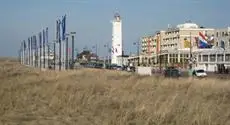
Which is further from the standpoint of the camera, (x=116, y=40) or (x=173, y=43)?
(x=173, y=43)

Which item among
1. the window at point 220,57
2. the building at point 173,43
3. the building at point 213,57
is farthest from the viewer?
the building at point 173,43

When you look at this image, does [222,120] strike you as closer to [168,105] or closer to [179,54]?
[168,105]

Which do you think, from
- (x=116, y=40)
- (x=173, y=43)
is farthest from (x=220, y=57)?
(x=173, y=43)

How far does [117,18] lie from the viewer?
477ft

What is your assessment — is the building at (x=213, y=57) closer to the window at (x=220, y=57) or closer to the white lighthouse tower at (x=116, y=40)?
the window at (x=220, y=57)

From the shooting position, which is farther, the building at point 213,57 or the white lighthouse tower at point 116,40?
the white lighthouse tower at point 116,40

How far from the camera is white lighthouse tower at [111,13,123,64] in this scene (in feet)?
463

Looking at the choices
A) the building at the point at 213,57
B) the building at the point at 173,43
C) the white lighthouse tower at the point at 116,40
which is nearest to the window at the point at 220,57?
the building at the point at 213,57

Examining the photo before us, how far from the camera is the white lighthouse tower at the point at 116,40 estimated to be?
141250 millimetres

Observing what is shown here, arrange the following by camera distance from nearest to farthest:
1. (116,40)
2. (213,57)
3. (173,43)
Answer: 1. (213,57)
2. (116,40)
3. (173,43)

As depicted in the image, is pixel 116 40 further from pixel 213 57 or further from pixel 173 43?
pixel 213 57

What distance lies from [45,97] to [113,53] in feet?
408

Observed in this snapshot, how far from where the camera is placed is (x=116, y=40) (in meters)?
141

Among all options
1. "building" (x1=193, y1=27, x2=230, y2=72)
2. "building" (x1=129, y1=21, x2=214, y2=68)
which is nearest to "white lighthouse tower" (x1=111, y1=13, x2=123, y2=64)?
"building" (x1=129, y1=21, x2=214, y2=68)
